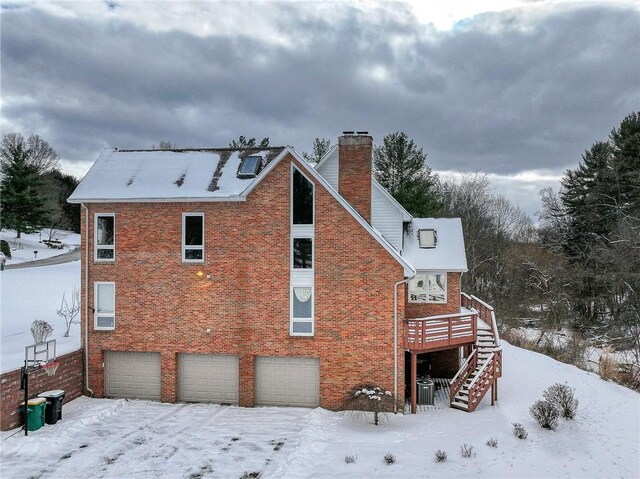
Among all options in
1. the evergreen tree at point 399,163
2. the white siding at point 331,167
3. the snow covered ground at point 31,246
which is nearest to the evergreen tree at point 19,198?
the snow covered ground at point 31,246

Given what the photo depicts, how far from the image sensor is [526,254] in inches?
1668

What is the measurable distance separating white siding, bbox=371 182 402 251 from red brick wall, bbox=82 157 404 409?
3.92 metres

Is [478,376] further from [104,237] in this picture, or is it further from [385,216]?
[104,237]

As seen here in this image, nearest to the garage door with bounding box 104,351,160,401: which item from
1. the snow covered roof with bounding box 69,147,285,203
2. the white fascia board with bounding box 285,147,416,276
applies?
the snow covered roof with bounding box 69,147,285,203

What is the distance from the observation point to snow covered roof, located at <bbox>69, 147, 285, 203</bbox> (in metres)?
16.0

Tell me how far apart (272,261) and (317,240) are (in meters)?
1.80

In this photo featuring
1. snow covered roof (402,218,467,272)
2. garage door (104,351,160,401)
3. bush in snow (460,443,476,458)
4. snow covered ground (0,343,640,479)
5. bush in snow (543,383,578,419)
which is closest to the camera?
snow covered ground (0,343,640,479)

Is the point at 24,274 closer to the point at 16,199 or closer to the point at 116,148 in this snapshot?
the point at 16,199

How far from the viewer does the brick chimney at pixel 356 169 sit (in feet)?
54.2

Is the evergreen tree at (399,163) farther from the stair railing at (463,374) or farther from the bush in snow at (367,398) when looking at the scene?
the bush in snow at (367,398)

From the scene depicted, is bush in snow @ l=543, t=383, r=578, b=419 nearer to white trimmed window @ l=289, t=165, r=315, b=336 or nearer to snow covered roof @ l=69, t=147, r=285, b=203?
white trimmed window @ l=289, t=165, r=315, b=336

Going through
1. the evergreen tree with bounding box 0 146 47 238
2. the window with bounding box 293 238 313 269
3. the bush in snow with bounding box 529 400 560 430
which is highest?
the evergreen tree with bounding box 0 146 47 238

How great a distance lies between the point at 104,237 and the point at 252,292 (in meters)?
6.15

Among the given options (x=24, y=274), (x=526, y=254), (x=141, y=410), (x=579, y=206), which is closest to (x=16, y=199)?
(x=24, y=274)
